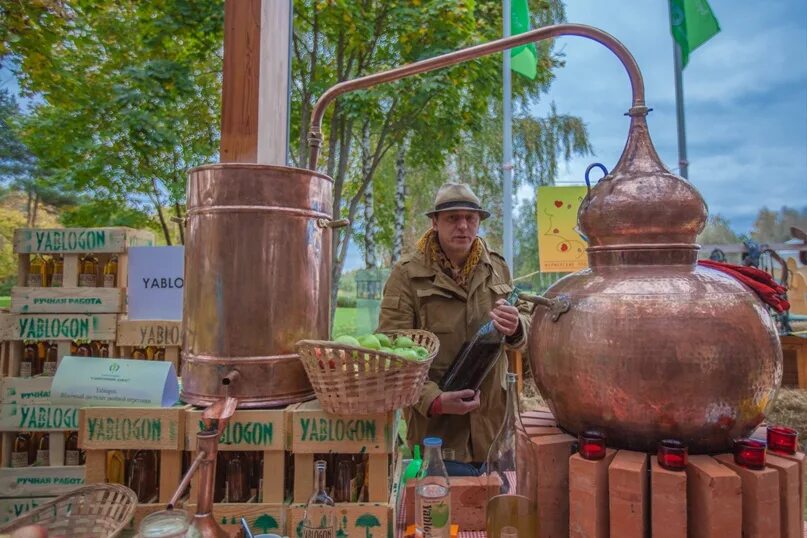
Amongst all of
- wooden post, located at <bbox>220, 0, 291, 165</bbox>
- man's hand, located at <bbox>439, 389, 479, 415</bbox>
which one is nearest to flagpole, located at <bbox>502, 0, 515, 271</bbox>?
man's hand, located at <bbox>439, 389, 479, 415</bbox>

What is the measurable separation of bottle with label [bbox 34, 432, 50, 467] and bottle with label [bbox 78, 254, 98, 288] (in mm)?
1140

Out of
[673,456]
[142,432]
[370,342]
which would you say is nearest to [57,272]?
[142,432]

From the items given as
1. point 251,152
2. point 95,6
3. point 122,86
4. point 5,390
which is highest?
Answer: point 95,6

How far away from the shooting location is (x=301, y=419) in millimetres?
1277

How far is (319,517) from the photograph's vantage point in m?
1.21

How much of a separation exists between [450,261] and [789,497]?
6.00ft

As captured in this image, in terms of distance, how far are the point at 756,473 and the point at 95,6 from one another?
6744mm

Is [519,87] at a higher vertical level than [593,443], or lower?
higher

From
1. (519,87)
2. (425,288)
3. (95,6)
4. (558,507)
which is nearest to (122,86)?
(95,6)

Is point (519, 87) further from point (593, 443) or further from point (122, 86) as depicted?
point (593, 443)

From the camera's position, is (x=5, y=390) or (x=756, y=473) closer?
(x=756, y=473)

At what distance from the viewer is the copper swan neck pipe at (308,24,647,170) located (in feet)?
4.28

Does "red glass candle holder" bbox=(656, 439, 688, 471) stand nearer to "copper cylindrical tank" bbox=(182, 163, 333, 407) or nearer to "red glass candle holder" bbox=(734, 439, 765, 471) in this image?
"red glass candle holder" bbox=(734, 439, 765, 471)

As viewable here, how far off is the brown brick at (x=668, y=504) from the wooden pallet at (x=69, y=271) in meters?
3.33
